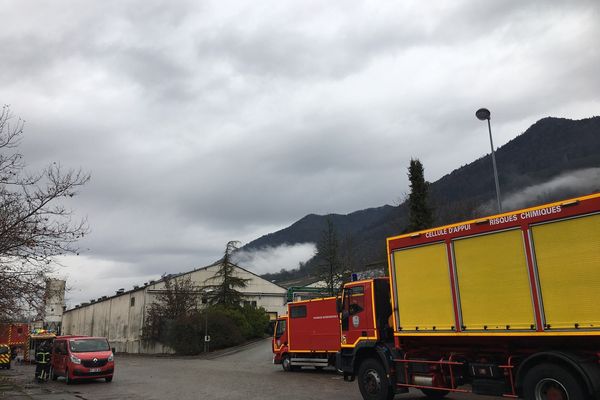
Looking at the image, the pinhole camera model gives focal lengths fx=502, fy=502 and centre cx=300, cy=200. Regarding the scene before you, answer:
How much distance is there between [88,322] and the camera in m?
82.9

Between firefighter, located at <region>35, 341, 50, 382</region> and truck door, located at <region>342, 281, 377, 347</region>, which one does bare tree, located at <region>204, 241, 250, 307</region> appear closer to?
firefighter, located at <region>35, 341, 50, 382</region>

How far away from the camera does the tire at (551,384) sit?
25.7 feet

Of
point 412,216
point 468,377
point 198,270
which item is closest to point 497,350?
point 468,377

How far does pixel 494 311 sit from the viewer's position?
9.36 metres

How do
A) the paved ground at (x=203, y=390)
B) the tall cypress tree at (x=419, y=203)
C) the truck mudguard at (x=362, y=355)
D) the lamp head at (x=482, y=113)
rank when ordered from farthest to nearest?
the tall cypress tree at (x=419, y=203) → the lamp head at (x=482, y=113) → the paved ground at (x=203, y=390) → the truck mudguard at (x=362, y=355)

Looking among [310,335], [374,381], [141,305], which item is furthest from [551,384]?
[141,305]

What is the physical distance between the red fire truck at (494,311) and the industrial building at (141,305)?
146 feet

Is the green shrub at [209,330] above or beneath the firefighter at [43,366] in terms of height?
above

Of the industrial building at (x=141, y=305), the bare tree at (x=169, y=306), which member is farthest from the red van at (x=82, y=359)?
the industrial building at (x=141, y=305)

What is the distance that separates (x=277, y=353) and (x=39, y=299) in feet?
48.4

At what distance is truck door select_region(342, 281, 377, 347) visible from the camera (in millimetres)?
12625

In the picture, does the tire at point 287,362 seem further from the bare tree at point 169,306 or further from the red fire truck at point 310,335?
the bare tree at point 169,306

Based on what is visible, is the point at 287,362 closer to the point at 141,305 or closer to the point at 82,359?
the point at 82,359

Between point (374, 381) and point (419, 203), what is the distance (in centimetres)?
2359
